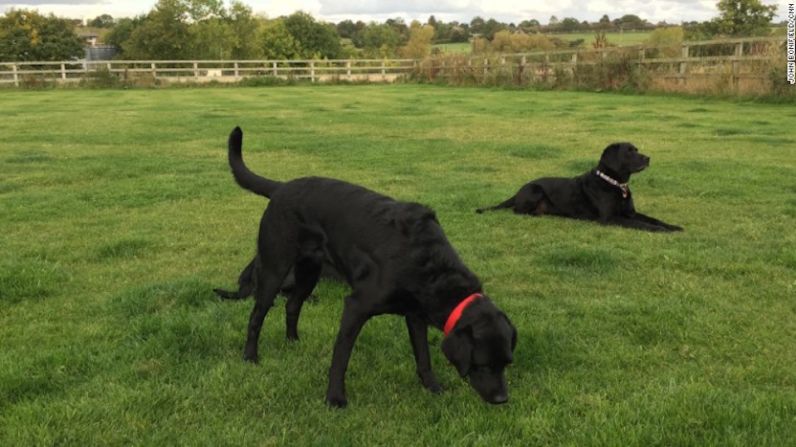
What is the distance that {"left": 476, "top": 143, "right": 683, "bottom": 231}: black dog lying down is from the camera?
7.66 metres

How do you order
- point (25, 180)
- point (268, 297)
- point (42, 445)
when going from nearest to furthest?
1. point (42, 445)
2. point (268, 297)
3. point (25, 180)

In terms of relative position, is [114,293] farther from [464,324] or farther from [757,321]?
[757,321]

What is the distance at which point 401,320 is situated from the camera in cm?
465

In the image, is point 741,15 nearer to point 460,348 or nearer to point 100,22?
point 460,348

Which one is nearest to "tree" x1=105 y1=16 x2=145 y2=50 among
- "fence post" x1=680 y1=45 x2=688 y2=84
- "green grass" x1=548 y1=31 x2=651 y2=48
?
"green grass" x1=548 y1=31 x2=651 y2=48

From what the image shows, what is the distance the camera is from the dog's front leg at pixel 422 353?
374 cm

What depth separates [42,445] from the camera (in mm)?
3121

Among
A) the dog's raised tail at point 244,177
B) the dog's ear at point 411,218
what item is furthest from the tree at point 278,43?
the dog's ear at point 411,218

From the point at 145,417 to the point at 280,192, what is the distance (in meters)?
1.45

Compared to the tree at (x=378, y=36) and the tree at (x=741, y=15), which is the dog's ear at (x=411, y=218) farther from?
the tree at (x=378, y=36)

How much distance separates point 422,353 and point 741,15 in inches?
2210

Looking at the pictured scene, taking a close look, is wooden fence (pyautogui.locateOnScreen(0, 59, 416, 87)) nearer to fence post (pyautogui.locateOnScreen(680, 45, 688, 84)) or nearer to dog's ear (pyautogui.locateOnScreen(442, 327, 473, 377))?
fence post (pyautogui.locateOnScreen(680, 45, 688, 84))

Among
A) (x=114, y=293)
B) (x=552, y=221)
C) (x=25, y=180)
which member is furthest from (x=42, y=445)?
(x=25, y=180)

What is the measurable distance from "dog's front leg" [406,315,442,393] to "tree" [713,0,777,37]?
176 feet
